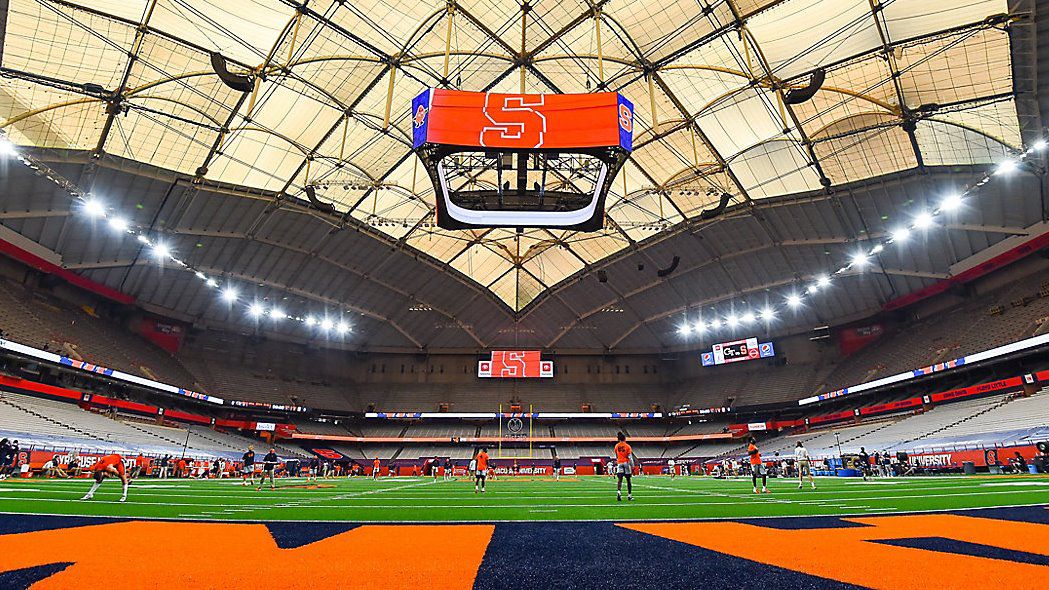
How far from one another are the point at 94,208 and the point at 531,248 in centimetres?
2999

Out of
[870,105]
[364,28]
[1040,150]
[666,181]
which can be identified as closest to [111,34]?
[364,28]

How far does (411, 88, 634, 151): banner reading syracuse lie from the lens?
49.1 feet

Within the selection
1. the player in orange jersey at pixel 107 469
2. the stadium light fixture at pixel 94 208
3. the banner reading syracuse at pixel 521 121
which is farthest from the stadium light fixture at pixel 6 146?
the banner reading syracuse at pixel 521 121

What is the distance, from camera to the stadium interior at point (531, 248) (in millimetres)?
5406

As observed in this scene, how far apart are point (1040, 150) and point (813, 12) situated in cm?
1378

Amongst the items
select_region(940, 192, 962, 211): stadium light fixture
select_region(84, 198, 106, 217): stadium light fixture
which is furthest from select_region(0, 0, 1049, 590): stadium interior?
select_region(84, 198, 106, 217): stadium light fixture

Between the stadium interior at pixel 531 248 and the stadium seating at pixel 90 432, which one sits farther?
the stadium seating at pixel 90 432

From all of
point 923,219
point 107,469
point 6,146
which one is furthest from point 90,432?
point 923,219

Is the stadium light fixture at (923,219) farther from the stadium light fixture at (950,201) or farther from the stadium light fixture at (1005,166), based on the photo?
the stadium light fixture at (1005,166)

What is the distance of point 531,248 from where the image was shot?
43406 mm

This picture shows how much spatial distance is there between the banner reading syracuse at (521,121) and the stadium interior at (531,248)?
0.33 ft

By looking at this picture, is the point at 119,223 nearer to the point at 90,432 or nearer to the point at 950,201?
the point at 90,432

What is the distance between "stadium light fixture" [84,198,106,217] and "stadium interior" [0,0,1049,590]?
77cm

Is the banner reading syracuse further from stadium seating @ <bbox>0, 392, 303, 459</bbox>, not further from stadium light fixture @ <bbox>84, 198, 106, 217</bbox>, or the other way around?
stadium seating @ <bbox>0, 392, 303, 459</bbox>
